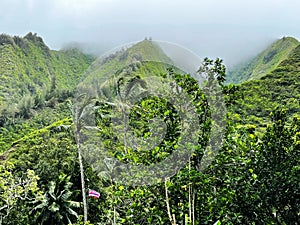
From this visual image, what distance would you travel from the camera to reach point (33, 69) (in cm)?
6650

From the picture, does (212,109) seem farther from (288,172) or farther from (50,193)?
(50,193)

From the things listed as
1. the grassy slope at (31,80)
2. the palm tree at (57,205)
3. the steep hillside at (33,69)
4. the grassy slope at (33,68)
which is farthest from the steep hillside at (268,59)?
the palm tree at (57,205)

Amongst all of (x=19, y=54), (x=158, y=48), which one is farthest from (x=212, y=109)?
(x=19, y=54)

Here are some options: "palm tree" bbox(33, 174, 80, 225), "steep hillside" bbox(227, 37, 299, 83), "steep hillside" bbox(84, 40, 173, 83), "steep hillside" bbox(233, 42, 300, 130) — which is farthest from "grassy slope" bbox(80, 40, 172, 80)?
"steep hillside" bbox(227, 37, 299, 83)

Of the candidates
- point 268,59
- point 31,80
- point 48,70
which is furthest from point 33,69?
point 268,59

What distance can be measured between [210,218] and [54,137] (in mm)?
24552

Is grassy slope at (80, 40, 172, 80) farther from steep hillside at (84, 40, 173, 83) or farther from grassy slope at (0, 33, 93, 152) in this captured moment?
grassy slope at (0, 33, 93, 152)

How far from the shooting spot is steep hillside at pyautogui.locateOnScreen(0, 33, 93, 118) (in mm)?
53938

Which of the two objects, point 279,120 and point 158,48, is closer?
point 158,48

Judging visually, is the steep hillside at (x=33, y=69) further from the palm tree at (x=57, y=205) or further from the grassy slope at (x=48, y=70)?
the palm tree at (x=57, y=205)

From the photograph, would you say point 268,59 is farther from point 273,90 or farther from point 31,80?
point 31,80

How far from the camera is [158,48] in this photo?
3.08m

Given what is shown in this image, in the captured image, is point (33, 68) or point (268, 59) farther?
point (33, 68)

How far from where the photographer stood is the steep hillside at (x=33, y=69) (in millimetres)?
53938
